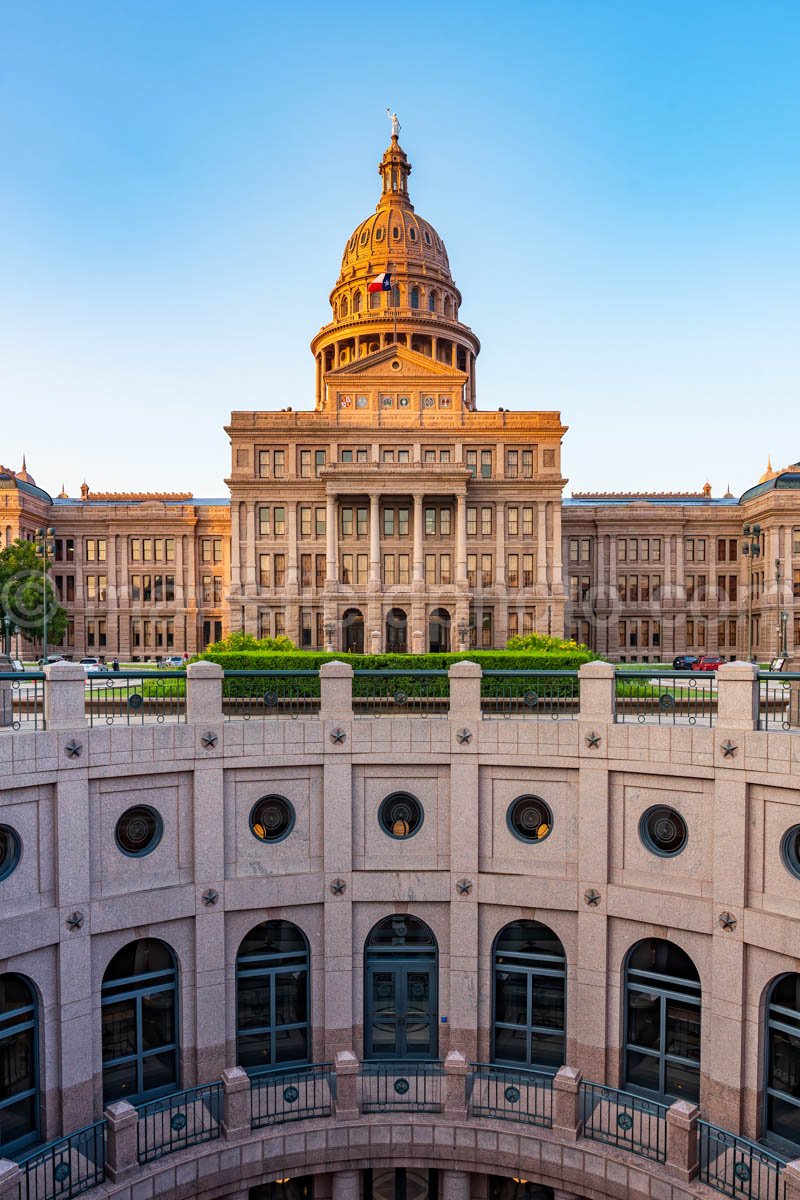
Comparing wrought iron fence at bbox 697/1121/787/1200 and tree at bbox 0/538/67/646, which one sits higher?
tree at bbox 0/538/67/646

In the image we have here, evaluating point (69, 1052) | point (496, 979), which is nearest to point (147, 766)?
point (69, 1052)

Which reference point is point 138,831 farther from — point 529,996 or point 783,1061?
point 783,1061

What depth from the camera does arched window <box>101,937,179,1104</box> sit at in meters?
13.6

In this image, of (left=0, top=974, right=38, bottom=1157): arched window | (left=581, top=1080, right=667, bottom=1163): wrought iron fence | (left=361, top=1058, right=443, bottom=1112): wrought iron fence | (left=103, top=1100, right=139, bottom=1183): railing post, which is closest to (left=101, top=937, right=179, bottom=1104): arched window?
(left=0, top=974, right=38, bottom=1157): arched window

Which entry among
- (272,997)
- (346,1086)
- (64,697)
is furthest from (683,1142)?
(64,697)

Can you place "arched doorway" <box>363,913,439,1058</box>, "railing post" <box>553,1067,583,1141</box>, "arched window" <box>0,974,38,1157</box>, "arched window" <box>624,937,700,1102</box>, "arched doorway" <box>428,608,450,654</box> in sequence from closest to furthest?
"arched window" <box>0,974,38,1157</box> → "railing post" <box>553,1067,583,1141</box> → "arched window" <box>624,937,700,1102</box> → "arched doorway" <box>363,913,439,1058</box> → "arched doorway" <box>428,608,450,654</box>

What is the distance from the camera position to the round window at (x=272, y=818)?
14867 millimetres

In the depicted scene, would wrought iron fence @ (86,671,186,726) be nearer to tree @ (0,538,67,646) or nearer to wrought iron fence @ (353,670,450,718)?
wrought iron fence @ (353,670,450,718)

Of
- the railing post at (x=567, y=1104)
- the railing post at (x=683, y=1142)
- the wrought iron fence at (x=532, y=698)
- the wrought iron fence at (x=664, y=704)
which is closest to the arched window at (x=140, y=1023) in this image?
the railing post at (x=567, y=1104)

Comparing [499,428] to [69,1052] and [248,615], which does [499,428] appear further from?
[69,1052]

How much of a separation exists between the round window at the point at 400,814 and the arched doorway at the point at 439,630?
47811mm

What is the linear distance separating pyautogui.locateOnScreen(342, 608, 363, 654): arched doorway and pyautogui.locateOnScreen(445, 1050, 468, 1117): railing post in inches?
1971

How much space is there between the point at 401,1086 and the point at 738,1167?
220 inches

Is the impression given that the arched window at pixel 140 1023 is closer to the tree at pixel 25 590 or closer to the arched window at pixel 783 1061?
the arched window at pixel 783 1061
